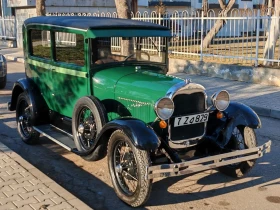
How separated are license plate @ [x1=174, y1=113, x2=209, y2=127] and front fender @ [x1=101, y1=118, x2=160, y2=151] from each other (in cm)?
41

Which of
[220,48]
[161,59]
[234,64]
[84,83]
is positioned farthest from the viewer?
[220,48]

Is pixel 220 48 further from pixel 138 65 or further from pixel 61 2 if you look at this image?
pixel 61 2

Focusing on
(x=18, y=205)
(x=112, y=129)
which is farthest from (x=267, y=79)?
(x=18, y=205)

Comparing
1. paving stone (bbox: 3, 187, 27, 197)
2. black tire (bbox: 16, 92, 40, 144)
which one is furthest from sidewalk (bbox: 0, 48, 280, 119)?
paving stone (bbox: 3, 187, 27, 197)

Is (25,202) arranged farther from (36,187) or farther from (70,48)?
(70,48)

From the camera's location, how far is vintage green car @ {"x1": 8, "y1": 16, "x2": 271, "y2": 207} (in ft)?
14.3

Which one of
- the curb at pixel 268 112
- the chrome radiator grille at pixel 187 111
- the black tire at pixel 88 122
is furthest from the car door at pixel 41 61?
the curb at pixel 268 112

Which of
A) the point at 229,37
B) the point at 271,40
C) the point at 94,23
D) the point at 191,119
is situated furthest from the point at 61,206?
the point at 229,37

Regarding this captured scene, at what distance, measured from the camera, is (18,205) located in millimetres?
4055

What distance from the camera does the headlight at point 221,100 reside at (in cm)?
487

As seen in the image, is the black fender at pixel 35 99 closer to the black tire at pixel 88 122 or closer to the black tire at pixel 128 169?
the black tire at pixel 88 122

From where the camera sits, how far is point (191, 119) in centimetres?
468

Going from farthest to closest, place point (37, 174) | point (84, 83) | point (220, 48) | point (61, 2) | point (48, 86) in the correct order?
point (61, 2)
point (220, 48)
point (48, 86)
point (84, 83)
point (37, 174)

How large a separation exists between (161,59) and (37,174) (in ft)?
7.61
